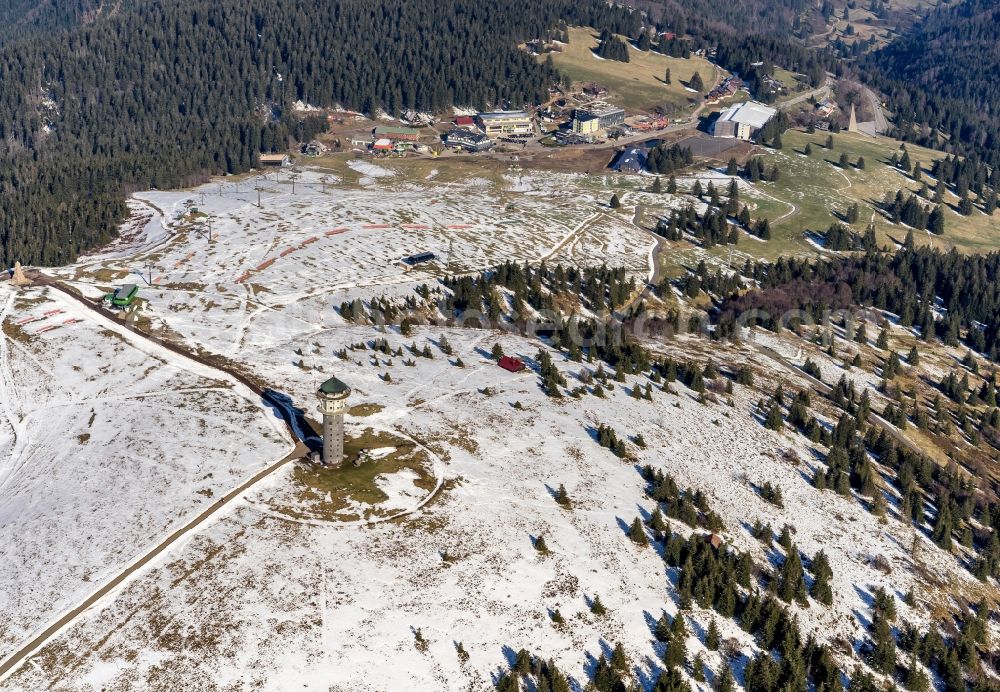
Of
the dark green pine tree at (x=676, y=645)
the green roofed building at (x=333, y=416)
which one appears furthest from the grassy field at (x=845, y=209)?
the dark green pine tree at (x=676, y=645)

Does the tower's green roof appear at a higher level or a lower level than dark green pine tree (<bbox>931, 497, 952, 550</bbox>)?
higher

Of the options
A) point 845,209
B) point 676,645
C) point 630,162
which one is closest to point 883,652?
point 676,645

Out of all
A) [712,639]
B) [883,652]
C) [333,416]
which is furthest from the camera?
[333,416]

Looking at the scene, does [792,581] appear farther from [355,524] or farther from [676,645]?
[355,524]

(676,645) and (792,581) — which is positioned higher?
(676,645)

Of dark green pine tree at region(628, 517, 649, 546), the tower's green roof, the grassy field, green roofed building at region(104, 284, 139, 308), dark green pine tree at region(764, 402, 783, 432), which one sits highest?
the tower's green roof

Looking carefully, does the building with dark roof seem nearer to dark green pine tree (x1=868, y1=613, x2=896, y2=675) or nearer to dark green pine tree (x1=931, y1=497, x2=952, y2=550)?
dark green pine tree (x1=931, y1=497, x2=952, y2=550)

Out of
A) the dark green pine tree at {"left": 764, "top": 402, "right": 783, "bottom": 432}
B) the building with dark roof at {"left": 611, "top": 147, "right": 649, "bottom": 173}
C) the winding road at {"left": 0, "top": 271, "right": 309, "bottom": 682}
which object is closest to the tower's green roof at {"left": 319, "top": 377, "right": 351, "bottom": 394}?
the winding road at {"left": 0, "top": 271, "right": 309, "bottom": 682}

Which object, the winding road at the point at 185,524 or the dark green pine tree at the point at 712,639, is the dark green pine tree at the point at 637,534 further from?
the winding road at the point at 185,524

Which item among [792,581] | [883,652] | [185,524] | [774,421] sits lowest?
[774,421]
